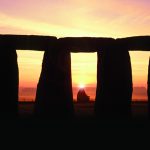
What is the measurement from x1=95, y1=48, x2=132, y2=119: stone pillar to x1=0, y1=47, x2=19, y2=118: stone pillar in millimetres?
3177

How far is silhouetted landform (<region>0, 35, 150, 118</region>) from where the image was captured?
696 inches

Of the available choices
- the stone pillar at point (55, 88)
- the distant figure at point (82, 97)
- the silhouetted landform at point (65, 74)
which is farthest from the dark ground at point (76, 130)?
the distant figure at point (82, 97)

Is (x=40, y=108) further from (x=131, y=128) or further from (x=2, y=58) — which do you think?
(x=131, y=128)

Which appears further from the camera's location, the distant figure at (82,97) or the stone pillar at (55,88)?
the distant figure at (82,97)

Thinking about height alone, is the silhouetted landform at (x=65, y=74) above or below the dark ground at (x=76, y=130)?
above

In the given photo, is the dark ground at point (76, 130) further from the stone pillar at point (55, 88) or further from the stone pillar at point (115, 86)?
the stone pillar at point (115, 86)

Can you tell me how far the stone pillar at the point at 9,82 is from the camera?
1762 cm

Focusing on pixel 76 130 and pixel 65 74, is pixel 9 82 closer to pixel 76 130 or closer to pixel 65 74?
pixel 65 74

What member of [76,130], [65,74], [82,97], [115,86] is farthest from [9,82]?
[82,97]

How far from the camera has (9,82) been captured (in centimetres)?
1772

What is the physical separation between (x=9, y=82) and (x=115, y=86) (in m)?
4.06

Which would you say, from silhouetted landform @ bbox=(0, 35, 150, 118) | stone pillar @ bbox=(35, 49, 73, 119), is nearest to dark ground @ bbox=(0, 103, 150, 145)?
stone pillar @ bbox=(35, 49, 73, 119)

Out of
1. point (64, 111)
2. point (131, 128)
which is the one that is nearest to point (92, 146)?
point (131, 128)

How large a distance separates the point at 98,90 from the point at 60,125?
11.6 feet
